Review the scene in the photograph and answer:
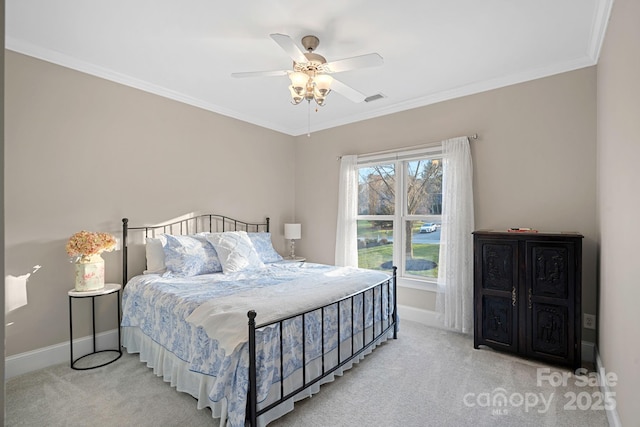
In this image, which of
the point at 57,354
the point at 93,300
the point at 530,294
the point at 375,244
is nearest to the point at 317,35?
the point at 375,244

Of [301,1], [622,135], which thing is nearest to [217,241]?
[301,1]

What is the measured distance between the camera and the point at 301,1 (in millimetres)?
2072

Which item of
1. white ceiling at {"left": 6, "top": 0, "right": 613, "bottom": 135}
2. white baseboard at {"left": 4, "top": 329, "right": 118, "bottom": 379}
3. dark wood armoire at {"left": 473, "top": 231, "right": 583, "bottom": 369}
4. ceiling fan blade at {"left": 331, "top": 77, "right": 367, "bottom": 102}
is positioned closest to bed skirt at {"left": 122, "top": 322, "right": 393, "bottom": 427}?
white baseboard at {"left": 4, "top": 329, "right": 118, "bottom": 379}

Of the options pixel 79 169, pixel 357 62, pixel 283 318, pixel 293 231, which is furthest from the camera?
pixel 293 231

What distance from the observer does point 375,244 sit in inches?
171

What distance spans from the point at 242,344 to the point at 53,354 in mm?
2232

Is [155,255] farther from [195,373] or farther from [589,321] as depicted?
[589,321]

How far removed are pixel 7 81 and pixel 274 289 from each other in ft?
9.23

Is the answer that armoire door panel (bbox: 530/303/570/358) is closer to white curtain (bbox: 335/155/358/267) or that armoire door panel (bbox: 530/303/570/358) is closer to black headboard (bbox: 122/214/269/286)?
white curtain (bbox: 335/155/358/267)

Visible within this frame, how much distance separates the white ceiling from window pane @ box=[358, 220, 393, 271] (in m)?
1.78

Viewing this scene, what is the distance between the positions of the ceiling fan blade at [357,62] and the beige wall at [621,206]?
1309 mm

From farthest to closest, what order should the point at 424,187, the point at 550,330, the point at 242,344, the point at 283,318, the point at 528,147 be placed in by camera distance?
the point at 424,187, the point at 528,147, the point at 550,330, the point at 283,318, the point at 242,344

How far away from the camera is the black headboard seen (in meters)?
3.18

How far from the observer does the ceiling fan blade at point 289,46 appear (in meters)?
2.01
